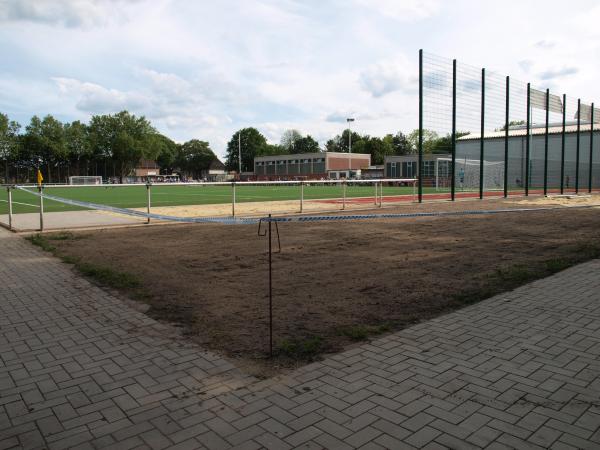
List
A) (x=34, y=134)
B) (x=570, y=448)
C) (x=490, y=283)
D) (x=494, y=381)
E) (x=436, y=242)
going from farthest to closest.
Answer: (x=34, y=134)
(x=436, y=242)
(x=490, y=283)
(x=494, y=381)
(x=570, y=448)

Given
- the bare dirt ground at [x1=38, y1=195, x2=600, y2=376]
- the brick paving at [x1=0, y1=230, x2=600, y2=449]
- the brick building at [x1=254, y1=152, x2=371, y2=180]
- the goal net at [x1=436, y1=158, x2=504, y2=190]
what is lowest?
the brick paving at [x1=0, y1=230, x2=600, y2=449]

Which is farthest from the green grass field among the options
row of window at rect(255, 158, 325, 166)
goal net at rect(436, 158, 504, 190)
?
row of window at rect(255, 158, 325, 166)

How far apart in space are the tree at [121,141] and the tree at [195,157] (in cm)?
2922

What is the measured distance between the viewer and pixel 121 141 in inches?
4264

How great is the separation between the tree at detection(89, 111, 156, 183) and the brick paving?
4354 inches

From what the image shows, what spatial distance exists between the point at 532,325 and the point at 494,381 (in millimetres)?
1780

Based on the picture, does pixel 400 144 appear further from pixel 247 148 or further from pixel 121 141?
pixel 121 141

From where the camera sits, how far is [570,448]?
2943 mm

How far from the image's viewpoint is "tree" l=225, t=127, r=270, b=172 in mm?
143625

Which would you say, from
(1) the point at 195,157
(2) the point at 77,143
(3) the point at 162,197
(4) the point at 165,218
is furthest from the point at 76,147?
(4) the point at 165,218

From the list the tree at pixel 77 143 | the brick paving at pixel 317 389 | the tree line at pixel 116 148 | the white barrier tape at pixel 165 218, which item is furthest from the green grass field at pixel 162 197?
the tree at pixel 77 143

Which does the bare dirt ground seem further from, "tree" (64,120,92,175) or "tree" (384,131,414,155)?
"tree" (384,131,414,155)

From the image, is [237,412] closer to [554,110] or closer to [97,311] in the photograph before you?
[97,311]

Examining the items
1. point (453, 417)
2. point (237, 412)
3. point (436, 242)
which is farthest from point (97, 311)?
point (436, 242)
